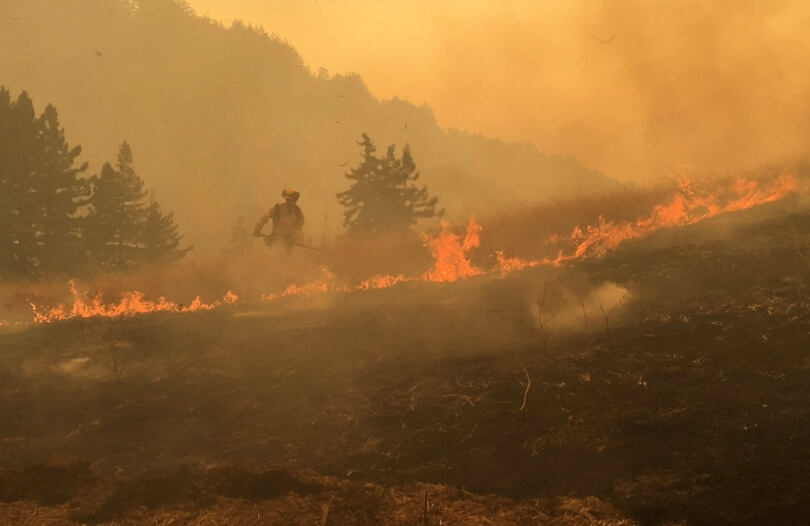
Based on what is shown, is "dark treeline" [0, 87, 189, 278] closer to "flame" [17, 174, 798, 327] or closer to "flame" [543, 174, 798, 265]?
"flame" [17, 174, 798, 327]

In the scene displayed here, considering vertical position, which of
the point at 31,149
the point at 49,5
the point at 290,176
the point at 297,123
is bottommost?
the point at 31,149

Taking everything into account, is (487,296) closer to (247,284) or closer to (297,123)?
(247,284)

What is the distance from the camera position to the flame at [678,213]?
14648 millimetres

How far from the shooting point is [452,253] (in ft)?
54.3

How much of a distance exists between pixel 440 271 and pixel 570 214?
18.0 ft

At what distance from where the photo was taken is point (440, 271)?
15297 millimetres

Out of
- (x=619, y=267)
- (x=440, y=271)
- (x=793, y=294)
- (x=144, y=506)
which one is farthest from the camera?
(x=440, y=271)

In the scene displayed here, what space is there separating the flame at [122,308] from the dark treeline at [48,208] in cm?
827

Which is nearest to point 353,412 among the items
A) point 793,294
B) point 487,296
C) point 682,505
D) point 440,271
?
point 682,505

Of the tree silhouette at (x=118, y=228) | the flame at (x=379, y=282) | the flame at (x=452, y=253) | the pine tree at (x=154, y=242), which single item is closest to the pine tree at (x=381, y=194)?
the flame at (x=452, y=253)

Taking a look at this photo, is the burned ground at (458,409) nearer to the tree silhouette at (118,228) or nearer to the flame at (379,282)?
the flame at (379,282)

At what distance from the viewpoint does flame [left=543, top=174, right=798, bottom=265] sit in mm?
14648

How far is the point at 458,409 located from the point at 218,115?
270ft

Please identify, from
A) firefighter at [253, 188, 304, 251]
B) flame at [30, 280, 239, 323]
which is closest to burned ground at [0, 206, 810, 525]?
flame at [30, 280, 239, 323]
